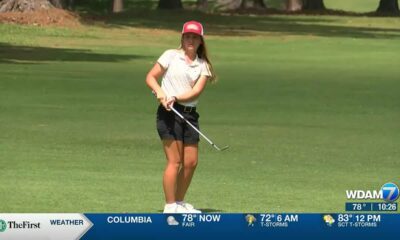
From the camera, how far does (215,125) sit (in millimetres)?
22656

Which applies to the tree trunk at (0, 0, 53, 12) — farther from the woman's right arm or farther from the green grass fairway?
the woman's right arm

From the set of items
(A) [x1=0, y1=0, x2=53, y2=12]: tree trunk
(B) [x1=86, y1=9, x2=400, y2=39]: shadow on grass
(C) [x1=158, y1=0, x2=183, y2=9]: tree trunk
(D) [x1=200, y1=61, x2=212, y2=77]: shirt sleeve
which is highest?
(D) [x1=200, y1=61, x2=212, y2=77]: shirt sleeve

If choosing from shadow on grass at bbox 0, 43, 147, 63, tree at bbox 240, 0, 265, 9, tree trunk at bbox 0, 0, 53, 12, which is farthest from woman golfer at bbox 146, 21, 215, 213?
tree at bbox 240, 0, 265, 9

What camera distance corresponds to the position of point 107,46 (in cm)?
4409

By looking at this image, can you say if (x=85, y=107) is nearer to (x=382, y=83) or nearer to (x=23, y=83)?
(x=23, y=83)

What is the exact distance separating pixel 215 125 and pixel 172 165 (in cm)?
1010

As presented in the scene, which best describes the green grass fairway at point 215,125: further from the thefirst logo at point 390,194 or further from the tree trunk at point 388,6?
the tree trunk at point 388,6

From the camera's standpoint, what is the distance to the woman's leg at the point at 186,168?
496 inches

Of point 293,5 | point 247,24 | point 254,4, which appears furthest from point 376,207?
point 254,4

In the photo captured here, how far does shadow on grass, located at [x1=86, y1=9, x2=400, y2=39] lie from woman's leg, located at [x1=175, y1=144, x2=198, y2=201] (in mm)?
38711

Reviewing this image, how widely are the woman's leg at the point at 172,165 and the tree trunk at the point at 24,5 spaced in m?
41.2

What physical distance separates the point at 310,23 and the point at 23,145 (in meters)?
44.2

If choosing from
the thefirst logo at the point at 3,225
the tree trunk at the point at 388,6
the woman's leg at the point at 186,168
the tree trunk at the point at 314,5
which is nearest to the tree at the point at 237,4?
the tree trunk at the point at 314,5

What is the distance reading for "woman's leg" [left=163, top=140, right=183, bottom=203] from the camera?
12.5m
